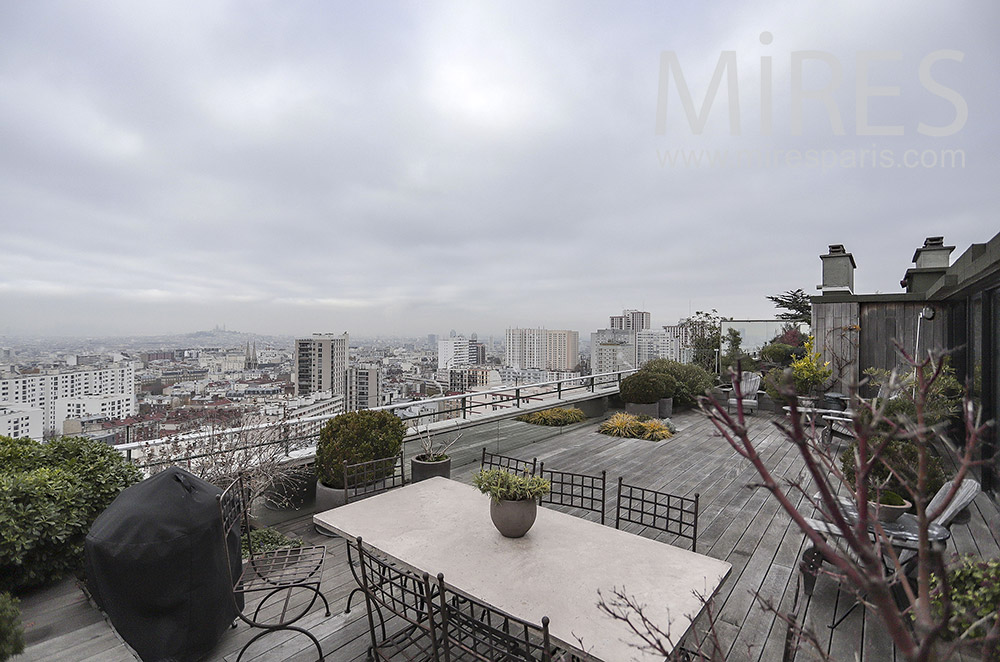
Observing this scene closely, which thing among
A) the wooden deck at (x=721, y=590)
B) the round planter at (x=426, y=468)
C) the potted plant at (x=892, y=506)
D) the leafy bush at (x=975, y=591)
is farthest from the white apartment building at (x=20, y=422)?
the potted plant at (x=892, y=506)

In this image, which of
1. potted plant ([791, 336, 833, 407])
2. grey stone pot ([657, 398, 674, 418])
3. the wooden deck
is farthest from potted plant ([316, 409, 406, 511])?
potted plant ([791, 336, 833, 407])

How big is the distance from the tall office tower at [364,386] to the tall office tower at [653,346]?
5760 mm

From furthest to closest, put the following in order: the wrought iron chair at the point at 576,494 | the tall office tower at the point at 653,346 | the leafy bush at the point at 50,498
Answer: the tall office tower at the point at 653,346
the wrought iron chair at the point at 576,494
the leafy bush at the point at 50,498

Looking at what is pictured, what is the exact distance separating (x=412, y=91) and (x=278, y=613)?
22.2 ft

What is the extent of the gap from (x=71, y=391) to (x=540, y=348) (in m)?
10.1

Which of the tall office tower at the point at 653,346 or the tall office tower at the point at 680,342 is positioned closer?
the tall office tower at the point at 653,346

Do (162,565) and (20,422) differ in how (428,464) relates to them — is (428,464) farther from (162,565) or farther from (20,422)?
(20,422)

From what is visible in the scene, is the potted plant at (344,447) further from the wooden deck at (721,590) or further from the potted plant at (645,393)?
the potted plant at (645,393)

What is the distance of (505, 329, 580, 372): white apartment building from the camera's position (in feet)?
41.9

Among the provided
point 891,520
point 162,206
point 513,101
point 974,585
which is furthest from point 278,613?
point 162,206

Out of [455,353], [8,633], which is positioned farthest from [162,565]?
[455,353]

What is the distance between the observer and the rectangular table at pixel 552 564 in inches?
67.0

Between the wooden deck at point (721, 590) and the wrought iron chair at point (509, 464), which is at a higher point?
the wrought iron chair at point (509, 464)

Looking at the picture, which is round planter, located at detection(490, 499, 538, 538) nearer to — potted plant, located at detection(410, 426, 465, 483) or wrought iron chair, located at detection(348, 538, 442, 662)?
wrought iron chair, located at detection(348, 538, 442, 662)
